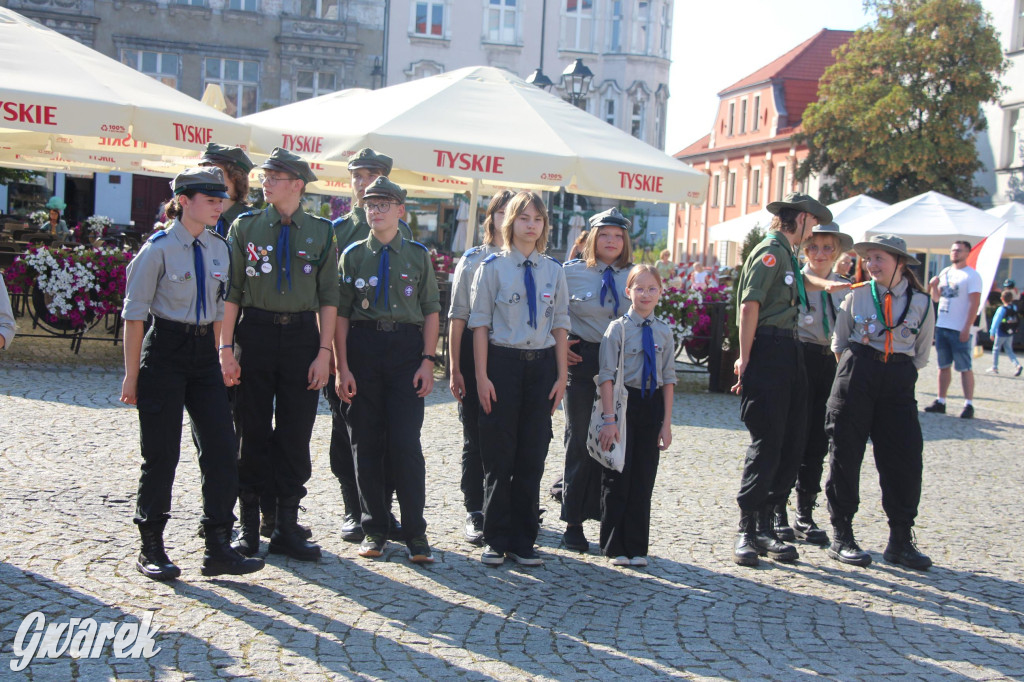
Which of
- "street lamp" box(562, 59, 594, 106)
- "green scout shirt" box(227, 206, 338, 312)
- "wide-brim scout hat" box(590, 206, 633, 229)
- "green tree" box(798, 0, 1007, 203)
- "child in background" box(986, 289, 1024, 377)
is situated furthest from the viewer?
"green tree" box(798, 0, 1007, 203)

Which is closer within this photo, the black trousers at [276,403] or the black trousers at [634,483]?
the black trousers at [276,403]

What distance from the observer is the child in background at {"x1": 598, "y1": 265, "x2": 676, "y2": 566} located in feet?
18.8

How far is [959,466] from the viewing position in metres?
9.23

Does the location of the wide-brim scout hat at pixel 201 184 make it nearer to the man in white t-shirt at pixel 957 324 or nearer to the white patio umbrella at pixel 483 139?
the white patio umbrella at pixel 483 139

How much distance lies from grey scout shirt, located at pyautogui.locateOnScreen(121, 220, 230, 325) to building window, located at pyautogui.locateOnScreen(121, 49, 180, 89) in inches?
1393

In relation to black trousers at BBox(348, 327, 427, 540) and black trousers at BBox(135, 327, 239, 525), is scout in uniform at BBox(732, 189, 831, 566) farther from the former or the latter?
black trousers at BBox(135, 327, 239, 525)

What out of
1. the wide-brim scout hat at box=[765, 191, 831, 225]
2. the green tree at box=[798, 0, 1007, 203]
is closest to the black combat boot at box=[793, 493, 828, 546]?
the wide-brim scout hat at box=[765, 191, 831, 225]

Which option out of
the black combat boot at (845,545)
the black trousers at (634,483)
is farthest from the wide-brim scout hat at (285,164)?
the black combat boot at (845,545)

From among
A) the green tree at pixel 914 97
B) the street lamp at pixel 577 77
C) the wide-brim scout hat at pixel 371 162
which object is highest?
the green tree at pixel 914 97

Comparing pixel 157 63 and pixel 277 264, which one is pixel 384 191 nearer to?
pixel 277 264

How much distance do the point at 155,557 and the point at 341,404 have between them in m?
1.26

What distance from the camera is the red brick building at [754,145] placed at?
171 ft

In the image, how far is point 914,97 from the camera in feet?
115

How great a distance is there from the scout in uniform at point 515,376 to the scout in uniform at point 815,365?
1534 millimetres
